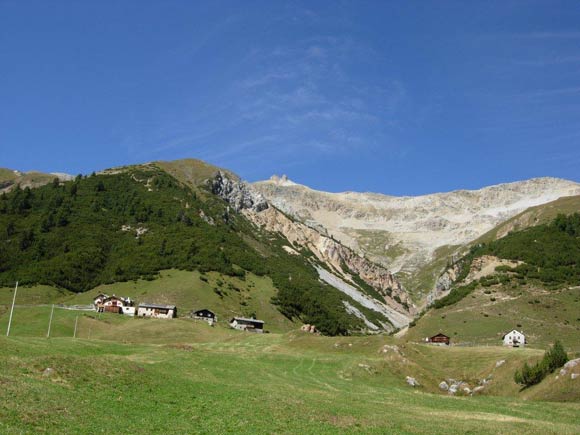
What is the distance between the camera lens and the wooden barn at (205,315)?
132m

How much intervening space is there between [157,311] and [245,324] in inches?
935

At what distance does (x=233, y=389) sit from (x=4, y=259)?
14263cm

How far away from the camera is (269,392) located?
139ft

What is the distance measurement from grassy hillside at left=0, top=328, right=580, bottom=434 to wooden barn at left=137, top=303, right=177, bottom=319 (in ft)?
188

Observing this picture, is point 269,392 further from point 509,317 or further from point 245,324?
point 509,317

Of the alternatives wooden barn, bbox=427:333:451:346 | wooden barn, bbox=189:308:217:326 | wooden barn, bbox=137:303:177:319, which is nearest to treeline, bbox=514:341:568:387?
wooden barn, bbox=427:333:451:346

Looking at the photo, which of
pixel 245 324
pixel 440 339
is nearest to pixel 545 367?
pixel 440 339

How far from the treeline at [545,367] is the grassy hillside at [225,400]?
8.49 m

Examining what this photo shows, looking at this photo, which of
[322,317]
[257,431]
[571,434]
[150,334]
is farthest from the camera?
[322,317]

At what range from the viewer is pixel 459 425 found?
108ft

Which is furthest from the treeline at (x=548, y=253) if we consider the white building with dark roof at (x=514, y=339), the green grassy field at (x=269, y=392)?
the green grassy field at (x=269, y=392)

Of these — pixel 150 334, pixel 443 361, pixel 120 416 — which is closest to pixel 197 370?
pixel 120 416

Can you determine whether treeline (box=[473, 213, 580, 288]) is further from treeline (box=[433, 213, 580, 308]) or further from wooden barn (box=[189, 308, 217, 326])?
wooden barn (box=[189, 308, 217, 326])

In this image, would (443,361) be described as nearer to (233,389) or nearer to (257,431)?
(233,389)
